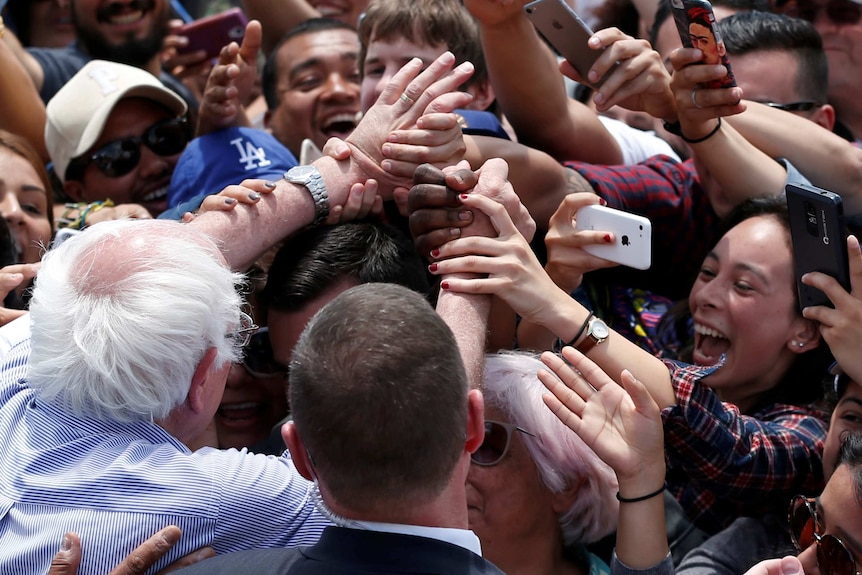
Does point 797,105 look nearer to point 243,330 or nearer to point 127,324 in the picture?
point 243,330

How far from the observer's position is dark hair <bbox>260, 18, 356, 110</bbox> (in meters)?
4.23

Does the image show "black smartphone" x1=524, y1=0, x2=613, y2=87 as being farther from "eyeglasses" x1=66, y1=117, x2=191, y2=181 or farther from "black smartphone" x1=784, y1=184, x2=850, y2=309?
"eyeglasses" x1=66, y1=117, x2=191, y2=181

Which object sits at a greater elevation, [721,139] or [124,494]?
[721,139]

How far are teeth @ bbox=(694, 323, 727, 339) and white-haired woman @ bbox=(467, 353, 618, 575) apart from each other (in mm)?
662

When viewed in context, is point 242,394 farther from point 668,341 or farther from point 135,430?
point 668,341

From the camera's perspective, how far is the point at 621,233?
2.36 metres

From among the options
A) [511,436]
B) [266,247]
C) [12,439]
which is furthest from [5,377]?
[511,436]

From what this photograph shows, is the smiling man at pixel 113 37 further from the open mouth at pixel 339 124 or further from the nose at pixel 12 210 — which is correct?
the nose at pixel 12 210

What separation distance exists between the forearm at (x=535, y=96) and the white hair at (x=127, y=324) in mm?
1198

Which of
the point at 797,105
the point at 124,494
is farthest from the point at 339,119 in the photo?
the point at 124,494

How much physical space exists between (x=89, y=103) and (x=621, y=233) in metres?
2.24

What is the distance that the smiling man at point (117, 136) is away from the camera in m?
3.73

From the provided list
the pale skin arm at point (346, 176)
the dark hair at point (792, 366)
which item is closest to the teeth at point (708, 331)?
the dark hair at point (792, 366)

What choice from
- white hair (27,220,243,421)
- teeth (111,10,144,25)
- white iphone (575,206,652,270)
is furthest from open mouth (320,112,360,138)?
white hair (27,220,243,421)
